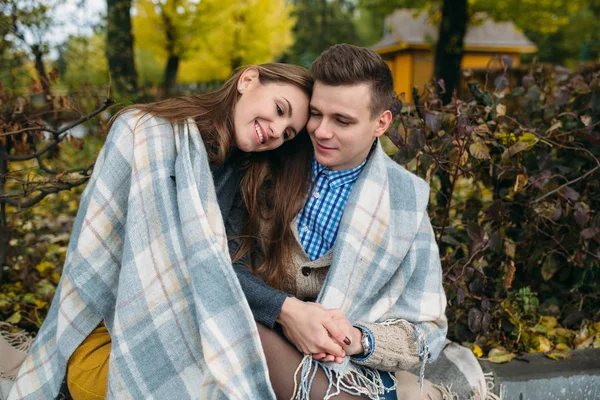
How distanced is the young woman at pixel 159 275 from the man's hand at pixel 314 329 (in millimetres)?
149

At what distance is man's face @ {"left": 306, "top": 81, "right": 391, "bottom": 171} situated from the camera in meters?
2.14

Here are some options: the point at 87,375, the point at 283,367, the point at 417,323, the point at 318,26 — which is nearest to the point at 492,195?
the point at 417,323

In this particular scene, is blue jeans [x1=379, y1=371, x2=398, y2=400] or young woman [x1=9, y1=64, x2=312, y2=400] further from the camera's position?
blue jeans [x1=379, y1=371, x2=398, y2=400]

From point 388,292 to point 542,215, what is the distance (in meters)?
1.10

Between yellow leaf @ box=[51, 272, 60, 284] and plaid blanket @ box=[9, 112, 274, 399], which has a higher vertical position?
plaid blanket @ box=[9, 112, 274, 399]

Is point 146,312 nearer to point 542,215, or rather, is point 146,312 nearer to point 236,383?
point 236,383

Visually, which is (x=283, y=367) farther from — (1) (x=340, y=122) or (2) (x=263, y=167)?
(1) (x=340, y=122)

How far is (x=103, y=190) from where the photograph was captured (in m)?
2.04

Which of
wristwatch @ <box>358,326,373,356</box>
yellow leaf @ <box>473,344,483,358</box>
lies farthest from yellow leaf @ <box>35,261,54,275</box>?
yellow leaf @ <box>473,344,483,358</box>

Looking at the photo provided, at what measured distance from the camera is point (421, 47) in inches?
866

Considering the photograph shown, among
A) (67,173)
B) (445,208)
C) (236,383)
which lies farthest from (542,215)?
(67,173)

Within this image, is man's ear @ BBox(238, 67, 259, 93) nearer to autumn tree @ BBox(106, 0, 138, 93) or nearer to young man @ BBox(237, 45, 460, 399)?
young man @ BBox(237, 45, 460, 399)

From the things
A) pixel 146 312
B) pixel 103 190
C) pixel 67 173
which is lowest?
pixel 146 312

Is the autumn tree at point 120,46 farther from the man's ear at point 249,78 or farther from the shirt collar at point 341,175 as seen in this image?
the shirt collar at point 341,175
